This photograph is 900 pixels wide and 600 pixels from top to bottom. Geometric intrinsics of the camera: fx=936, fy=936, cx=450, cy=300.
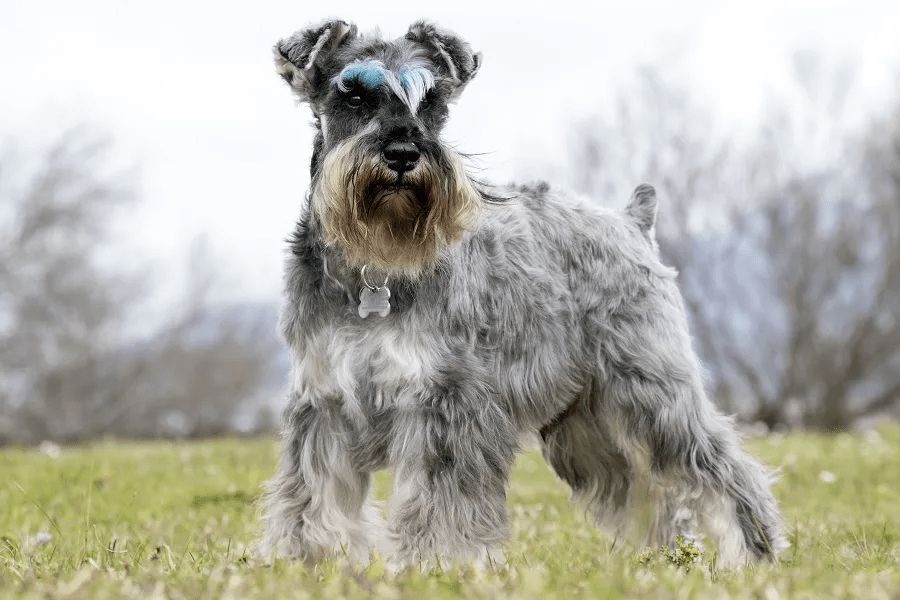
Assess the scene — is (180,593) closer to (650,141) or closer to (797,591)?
(797,591)

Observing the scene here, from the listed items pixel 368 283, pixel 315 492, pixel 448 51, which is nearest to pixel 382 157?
pixel 368 283

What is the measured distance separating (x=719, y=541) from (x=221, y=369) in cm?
3200

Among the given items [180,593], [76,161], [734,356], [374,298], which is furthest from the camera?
[76,161]

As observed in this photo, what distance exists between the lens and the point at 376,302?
180 inches

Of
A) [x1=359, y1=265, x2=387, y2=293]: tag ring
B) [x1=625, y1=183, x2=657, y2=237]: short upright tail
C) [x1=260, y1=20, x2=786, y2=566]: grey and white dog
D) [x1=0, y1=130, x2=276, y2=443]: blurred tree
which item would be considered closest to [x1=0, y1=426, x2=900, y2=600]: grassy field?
[x1=260, y1=20, x2=786, y2=566]: grey and white dog

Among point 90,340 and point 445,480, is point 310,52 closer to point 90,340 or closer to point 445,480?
point 445,480

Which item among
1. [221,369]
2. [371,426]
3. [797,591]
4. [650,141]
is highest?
[797,591]

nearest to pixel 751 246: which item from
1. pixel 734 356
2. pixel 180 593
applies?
pixel 734 356

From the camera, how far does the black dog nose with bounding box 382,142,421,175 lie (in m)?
4.44

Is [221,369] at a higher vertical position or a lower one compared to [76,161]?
lower

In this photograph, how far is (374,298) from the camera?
15.1ft

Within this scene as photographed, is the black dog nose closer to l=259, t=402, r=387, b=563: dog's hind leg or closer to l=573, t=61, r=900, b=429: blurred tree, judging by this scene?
l=259, t=402, r=387, b=563: dog's hind leg

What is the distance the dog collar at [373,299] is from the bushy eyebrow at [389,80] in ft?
2.84

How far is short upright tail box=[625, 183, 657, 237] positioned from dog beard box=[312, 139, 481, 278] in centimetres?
178
